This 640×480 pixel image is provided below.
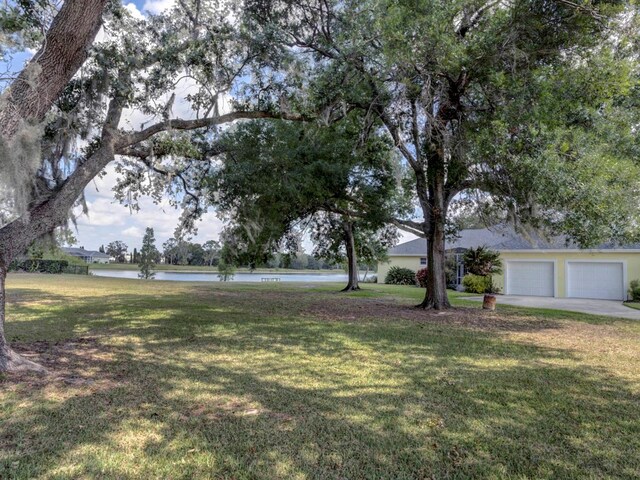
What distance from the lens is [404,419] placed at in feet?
12.0

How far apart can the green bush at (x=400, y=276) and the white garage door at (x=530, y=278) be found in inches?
318

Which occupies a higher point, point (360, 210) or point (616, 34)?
point (616, 34)

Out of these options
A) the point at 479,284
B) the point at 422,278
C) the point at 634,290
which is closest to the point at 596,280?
the point at 634,290

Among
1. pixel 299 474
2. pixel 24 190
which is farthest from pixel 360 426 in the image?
pixel 24 190

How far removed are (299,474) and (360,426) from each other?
0.92m

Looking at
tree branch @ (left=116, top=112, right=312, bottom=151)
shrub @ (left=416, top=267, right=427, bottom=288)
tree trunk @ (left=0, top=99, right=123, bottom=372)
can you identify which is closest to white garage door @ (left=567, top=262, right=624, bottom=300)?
shrub @ (left=416, top=267, right=427, bottom=288)

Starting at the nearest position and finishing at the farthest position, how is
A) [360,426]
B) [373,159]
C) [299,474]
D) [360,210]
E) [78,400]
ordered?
[299,474], [360,426], [78,400], [373,159], [360,210]

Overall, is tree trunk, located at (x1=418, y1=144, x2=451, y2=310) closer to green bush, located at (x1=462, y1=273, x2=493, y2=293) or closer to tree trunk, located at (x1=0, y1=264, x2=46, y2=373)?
green bush, located at (x1=462, y1=273, x2=493, y2=293)

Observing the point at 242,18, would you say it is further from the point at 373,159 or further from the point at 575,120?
the point at 575,120

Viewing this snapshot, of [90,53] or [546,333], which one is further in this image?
[546,333]

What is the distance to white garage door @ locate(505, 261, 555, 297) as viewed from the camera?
61.8 ft

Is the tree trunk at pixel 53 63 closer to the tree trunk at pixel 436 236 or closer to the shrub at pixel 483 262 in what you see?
the tree trunk at pixel 436 236

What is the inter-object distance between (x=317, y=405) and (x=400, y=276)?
24824 mm

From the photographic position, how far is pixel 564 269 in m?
18.2
